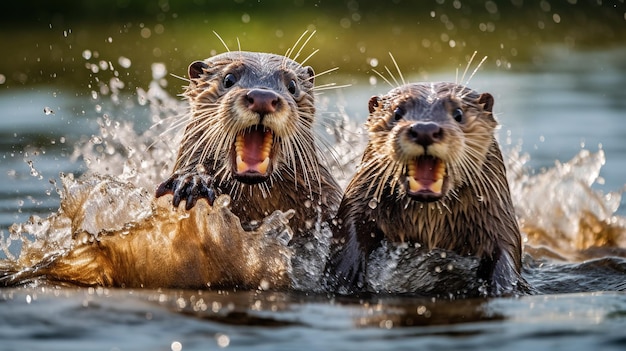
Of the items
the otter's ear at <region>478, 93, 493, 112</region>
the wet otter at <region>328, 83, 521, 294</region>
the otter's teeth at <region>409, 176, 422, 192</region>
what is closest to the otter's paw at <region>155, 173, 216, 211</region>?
the wet otter at <region>328, 83, 521, 294</region>

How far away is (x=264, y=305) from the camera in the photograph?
13.1 ft

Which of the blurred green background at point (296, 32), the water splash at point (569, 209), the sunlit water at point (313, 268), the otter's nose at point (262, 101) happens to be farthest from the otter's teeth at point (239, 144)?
the blurred green background at point (296, 32)

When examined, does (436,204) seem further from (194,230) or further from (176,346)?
(176,346)

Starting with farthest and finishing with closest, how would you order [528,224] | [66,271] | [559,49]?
[559,49] → [528,224] → [66,271]

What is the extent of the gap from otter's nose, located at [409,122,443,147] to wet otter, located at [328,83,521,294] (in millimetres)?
202

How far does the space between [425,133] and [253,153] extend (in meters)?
0.66

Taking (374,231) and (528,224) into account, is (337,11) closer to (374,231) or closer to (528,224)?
(528,224)

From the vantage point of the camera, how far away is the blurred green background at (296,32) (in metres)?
10.9

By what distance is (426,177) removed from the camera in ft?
14.5

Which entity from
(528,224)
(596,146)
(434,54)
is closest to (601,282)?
(528,224)

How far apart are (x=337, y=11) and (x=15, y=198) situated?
7671 mm

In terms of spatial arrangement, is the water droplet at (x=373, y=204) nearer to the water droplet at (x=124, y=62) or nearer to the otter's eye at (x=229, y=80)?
the otter's eye at (x=229, y=80)

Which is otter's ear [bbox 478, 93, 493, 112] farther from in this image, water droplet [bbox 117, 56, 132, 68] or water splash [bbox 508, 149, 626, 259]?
water droplet [bbox 117, 56, 132, 68]

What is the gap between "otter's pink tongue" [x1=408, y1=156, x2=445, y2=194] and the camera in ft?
14.4
